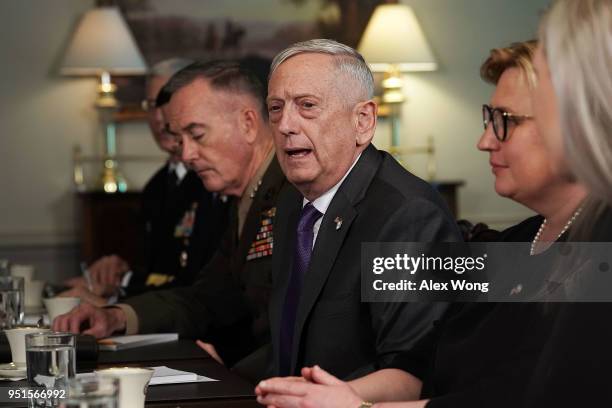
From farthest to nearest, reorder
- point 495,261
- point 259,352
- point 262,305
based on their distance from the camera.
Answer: point 262,305 → point 259,352 → point 495,261

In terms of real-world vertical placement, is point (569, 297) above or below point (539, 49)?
below

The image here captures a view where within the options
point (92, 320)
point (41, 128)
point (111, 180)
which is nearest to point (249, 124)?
point (92, 320)

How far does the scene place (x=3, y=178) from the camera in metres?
7.28

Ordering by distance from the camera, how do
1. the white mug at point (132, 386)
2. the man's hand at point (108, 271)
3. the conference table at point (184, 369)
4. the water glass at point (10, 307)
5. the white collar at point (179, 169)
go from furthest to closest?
the white collar at point (179, 169) → the man's hand at point (108, 271) → the water glass at point (10, 307) → the conference table at point (184, 369) → the white mug at point (132, 386)

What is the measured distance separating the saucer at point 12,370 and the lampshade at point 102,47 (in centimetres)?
442

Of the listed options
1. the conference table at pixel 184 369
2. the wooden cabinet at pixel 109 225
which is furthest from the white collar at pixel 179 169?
the conference table at pixel 184 369

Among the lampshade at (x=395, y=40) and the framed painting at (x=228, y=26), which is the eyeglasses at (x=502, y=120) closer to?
the lampshade at (x=395, y=40)

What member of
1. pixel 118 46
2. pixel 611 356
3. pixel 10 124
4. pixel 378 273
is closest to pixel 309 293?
pixel 378 273

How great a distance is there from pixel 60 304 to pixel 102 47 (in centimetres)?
382

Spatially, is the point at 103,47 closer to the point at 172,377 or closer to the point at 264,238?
the point at 264,238

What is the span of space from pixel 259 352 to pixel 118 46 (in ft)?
13.5

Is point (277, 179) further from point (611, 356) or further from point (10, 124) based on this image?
point (10, 124)

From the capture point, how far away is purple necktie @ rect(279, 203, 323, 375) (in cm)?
267

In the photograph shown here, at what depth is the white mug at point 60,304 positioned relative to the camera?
3.28 m
